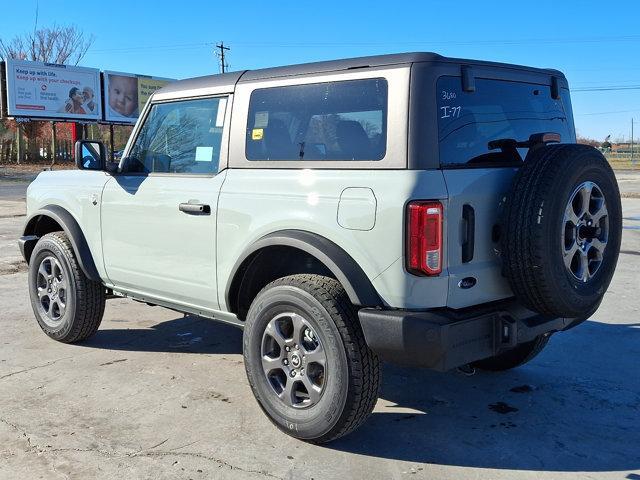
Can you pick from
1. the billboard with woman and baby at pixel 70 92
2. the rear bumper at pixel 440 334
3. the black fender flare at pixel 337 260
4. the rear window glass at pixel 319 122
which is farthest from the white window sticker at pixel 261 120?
the billboard with woman and baby at pixel 70 92

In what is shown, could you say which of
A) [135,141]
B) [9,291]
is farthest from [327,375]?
[9,291]

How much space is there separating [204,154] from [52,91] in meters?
34.4

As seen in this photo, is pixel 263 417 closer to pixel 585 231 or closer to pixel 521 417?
pixel 521 417

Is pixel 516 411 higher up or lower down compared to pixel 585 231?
lower down

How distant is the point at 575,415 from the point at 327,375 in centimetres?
163

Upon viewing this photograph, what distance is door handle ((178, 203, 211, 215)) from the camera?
4070 mm

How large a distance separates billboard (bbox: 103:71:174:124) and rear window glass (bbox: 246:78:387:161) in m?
34.7

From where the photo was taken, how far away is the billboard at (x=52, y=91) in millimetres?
34156

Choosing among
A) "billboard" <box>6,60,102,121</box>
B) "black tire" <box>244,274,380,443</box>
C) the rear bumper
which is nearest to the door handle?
"black tire" <box>244,274,380,443</box>

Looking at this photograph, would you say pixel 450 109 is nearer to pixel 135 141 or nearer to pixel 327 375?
pixel 327 375

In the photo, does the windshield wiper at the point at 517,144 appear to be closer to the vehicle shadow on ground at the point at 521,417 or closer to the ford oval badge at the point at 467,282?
the ford oval badge at the point at 467,282

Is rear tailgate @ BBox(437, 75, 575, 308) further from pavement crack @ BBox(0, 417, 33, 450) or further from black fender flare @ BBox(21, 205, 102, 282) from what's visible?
black fender flare @ BBox(21, 205, 102, 282)

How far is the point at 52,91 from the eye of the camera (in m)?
35.1

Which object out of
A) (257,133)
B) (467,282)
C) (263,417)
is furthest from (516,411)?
(257,133)
